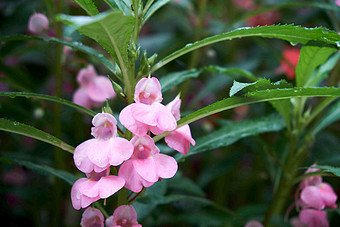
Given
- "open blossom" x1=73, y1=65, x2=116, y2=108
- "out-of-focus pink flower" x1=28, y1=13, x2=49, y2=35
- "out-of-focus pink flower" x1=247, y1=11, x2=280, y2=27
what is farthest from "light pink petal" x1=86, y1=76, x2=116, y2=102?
"out-of-focus pink flower" x1=247, y1=11, x2=280, y2=27

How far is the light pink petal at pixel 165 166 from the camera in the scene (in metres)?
0.64

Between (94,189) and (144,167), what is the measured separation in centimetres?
10

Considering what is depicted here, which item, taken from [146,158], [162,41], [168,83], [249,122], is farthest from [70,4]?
[146,158]

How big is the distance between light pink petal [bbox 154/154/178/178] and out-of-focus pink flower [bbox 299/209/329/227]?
462mm

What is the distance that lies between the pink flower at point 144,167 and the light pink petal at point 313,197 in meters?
0.42

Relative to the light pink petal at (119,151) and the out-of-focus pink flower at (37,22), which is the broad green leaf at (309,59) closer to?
the light pink petal at (119,151)

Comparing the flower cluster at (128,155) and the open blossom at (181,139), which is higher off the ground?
the open blossom at (181,139)

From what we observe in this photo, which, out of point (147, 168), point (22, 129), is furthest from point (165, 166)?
point (22, 129)

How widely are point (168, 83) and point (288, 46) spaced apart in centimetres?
148

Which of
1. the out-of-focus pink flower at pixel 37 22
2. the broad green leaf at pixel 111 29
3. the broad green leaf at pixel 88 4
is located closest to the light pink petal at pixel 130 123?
the broad green leaf at pixel 111 29

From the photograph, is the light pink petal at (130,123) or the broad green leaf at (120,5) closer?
the light pink petal at (130,123)

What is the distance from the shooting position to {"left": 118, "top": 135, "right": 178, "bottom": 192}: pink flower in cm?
63

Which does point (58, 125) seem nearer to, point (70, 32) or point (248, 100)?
point (70, 32)

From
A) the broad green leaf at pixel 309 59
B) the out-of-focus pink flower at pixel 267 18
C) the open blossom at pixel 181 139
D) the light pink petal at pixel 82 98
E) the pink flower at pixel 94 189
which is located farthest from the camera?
the out-of-focus pink flower at pixel 267 18
